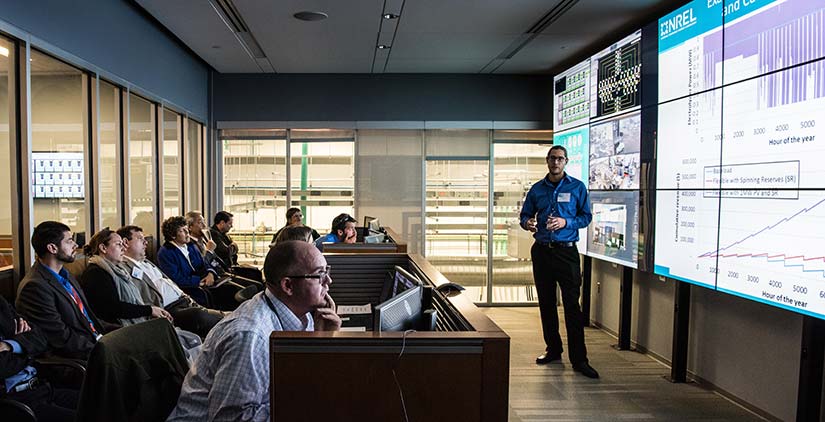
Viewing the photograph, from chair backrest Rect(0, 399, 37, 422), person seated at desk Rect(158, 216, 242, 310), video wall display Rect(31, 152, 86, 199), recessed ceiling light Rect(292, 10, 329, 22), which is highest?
recessed ceiling light Rect(292, 10, 329, 22)

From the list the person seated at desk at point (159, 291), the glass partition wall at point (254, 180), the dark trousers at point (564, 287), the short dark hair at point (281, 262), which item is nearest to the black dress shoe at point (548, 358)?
the dark trousers at point (564, 287)

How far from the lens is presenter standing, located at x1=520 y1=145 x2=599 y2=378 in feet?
14.9

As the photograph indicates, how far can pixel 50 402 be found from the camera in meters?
2.59

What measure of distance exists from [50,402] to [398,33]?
4045 millimetres

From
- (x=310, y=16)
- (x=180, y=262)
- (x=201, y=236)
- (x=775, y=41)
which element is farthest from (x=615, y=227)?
(x=201, y=236)

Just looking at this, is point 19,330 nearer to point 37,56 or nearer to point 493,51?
point 37,56

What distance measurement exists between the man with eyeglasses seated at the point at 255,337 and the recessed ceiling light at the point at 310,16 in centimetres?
345

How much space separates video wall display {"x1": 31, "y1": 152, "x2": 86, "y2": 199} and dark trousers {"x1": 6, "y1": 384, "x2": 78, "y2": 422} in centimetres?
139

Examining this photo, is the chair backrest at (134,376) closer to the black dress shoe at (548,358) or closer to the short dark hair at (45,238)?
the short dark hair at (45,238)

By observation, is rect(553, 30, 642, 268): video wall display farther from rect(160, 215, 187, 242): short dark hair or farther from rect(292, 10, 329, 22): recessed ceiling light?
rect(160, 215, 187, 242): short dark hair

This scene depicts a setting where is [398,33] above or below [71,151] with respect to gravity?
above

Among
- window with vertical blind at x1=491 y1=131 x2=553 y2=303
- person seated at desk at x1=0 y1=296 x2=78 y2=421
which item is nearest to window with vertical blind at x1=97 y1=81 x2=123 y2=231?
person seated at desk at x1=0 y1=296 x2=78 y2=421

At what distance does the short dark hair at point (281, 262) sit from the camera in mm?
1738

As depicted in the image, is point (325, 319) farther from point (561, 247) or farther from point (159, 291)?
point (561, 247)
